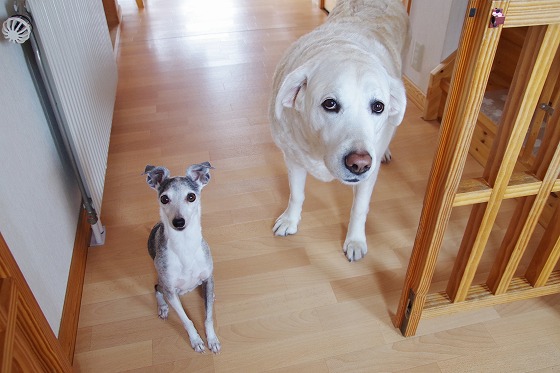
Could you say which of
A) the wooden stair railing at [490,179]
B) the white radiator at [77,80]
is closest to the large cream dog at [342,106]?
the wooden stair railing at [490,179]

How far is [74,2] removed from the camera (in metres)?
2.04

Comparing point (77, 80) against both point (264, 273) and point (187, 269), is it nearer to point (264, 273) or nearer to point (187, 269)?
point (187, 269)

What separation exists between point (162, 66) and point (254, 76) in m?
0.79

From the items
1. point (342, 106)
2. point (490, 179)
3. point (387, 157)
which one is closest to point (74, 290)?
point (342, 106)

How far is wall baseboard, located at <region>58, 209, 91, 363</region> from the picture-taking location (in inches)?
60.1

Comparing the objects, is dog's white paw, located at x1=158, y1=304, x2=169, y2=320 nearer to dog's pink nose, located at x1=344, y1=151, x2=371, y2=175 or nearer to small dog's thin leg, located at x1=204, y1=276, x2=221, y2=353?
small dog's thin leg, located at x1=204, y1=276, x2=221, y2=353

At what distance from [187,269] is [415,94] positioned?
2.08m

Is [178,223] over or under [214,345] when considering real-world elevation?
over

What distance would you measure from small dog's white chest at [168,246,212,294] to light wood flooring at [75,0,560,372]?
26 centimetres

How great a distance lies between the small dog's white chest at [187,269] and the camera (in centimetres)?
143

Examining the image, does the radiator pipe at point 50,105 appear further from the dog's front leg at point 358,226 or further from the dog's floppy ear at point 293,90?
the dog's front leg at point 358,226

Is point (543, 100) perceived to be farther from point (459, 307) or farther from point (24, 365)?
point (24, 365)

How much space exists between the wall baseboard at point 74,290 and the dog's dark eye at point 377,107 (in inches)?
51.6

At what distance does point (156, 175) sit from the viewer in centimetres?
136
